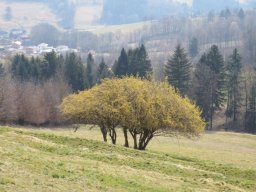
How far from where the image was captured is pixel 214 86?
88625 mm

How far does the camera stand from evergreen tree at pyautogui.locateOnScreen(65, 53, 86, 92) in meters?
99.3

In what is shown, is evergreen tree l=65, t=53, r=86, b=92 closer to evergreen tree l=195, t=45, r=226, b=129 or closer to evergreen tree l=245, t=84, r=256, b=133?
evergreen tree l=195, t=45, r=226, b=129

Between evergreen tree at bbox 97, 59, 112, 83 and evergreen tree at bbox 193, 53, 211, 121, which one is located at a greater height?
evergreen tree at bbox 97, 59, 112, 83

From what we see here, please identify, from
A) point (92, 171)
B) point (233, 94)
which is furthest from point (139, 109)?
point (233, 94)

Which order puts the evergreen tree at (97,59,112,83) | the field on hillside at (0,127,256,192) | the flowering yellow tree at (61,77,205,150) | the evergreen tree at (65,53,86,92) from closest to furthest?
the field on hillside at (0,127,256,192) < the flowering yellow tree at (61,77,205,150) < the evergreen tree at (65,53,86,92) < the evergreen tree at (97,59,112,83)

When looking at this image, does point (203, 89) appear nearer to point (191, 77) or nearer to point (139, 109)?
point (191, 77)

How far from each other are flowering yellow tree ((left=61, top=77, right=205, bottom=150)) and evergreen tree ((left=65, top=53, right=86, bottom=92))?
178ft

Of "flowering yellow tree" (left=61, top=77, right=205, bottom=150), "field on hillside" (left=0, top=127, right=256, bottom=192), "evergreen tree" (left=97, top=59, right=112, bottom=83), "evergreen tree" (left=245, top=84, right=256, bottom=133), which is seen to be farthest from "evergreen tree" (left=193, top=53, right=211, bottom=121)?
"field on hillside" (left=0, top=127, right=256, bottom=192)

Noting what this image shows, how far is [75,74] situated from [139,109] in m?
59.9

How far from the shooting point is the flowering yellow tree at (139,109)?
41.3 meters

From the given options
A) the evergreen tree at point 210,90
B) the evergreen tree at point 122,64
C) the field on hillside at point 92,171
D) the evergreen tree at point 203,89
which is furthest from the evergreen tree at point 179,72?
the field on hillside at point 92,171

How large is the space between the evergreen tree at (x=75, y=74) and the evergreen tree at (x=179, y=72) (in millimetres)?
18920

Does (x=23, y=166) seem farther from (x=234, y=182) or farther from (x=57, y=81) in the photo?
(x=57, y=81)

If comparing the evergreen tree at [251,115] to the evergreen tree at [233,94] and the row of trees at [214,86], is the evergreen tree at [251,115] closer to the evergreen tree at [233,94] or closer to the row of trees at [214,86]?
the row of trees at [214,86]
